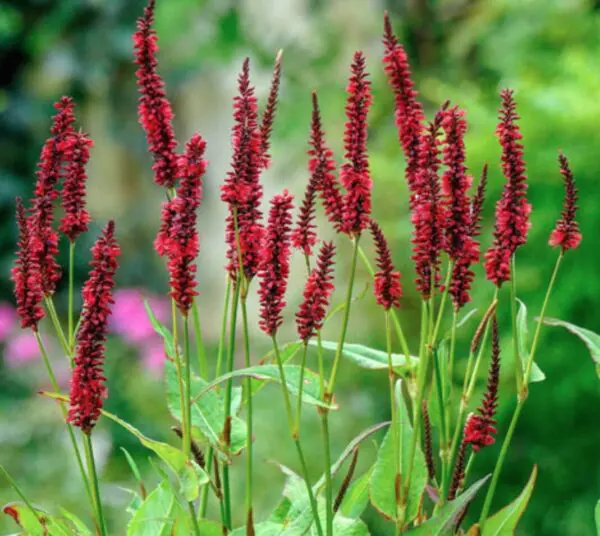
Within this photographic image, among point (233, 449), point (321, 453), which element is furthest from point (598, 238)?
Answer: point (233, 449)

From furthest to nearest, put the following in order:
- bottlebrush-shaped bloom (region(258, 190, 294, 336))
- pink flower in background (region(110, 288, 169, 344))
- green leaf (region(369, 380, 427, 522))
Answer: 1. pink flower in background (region(110, 288, 169, 344))
2. green leaf (region(369, 380, 427, 522))
3. bottlebrush-shaped bloom (region(258, 190, 294, 336))

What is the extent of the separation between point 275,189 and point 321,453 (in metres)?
2.75

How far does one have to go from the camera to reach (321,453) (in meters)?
3.75

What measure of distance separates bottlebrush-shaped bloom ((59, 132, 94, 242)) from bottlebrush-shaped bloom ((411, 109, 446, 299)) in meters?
0.26

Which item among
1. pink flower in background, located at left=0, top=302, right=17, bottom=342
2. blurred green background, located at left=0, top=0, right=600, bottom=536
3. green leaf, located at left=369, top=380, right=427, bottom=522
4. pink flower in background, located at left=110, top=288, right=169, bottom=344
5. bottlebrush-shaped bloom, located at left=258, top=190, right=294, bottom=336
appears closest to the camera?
bottlebrush-shaped bloom, located at left=258, top=190, right=294, bottom=336

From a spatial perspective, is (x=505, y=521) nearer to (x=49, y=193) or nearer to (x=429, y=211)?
(x=429, y=211)

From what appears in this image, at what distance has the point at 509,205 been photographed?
2.72 feet

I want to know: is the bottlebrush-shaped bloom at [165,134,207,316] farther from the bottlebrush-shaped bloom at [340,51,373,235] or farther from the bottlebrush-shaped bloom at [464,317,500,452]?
the bottlebrush-shaped bloom at [464,317,500,452]

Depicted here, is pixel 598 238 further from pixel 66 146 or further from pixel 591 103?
pixel 66 146

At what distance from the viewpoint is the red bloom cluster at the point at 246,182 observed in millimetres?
804

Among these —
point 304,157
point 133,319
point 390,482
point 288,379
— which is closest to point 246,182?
point 288,379

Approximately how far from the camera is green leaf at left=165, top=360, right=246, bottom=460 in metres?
0.92

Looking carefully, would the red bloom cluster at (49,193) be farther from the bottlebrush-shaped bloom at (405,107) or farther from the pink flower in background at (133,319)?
the pink flower in background at (133,319)

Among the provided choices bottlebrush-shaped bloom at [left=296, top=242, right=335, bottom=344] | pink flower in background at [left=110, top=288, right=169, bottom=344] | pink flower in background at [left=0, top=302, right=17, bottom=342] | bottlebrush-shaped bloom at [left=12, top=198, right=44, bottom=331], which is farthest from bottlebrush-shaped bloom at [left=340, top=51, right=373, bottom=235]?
pink flower in background at [left=0, top=302, right=17, bottom=342]
